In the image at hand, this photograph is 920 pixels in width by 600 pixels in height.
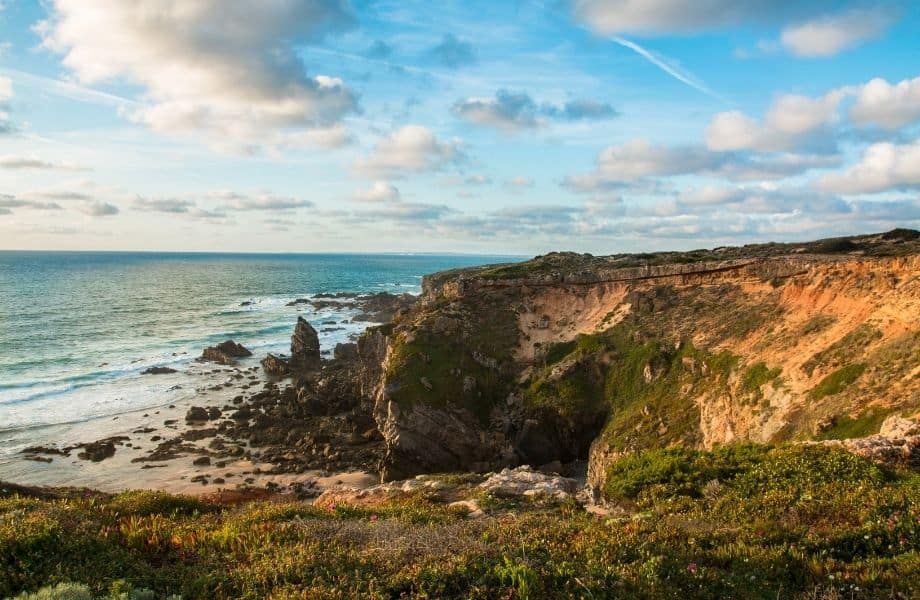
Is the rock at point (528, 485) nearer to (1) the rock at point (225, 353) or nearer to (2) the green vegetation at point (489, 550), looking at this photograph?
(2) the green vegetation at point (489, 550)

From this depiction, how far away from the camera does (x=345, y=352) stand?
76.4m

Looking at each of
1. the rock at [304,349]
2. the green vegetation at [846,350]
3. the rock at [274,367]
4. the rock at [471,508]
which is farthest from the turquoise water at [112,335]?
the green vegetation at [846,350]

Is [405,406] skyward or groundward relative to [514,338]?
groundward

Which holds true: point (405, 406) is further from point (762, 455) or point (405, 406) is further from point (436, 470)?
point (762, 455)

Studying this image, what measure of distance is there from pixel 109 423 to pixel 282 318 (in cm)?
6346

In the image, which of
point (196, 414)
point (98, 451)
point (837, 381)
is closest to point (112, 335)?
point (196, 414)

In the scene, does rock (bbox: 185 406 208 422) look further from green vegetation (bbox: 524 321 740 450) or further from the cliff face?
green vegetation (bbox: 524 321 740 450)

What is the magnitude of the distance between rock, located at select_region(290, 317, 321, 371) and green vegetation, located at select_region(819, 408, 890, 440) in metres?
60.1

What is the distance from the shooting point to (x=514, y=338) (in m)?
46.9

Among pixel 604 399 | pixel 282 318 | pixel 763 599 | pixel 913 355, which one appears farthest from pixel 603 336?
pixel 282 318

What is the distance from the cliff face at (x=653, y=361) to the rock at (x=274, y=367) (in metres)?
19.8

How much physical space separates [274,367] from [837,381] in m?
59.8

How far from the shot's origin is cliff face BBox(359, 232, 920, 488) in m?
27.2

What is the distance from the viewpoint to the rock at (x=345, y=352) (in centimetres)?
7505
